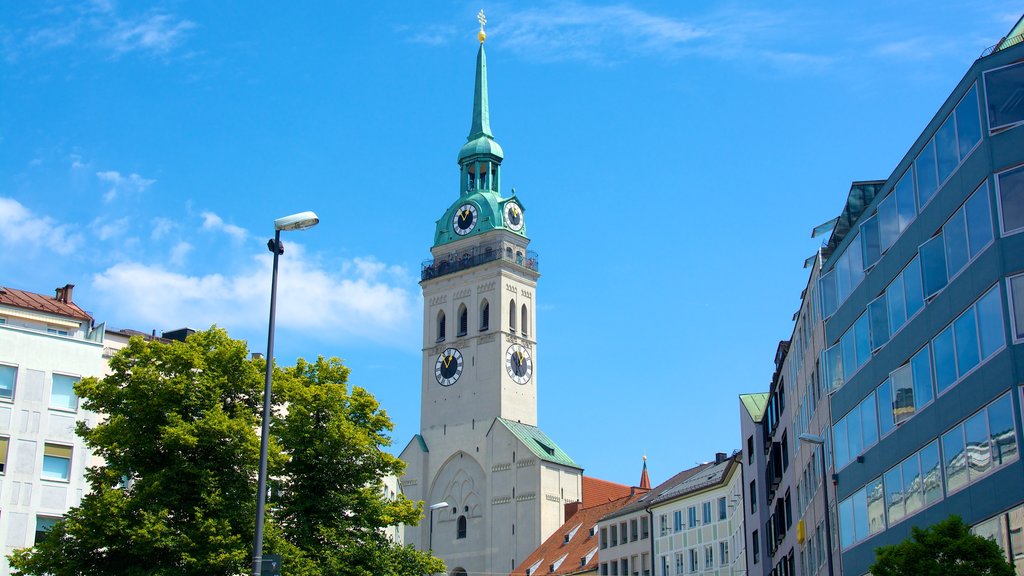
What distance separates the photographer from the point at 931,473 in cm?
3216

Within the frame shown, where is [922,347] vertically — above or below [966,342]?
above

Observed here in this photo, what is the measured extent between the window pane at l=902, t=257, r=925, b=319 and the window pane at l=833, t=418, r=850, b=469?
665 cm

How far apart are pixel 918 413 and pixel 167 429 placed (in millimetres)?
19516

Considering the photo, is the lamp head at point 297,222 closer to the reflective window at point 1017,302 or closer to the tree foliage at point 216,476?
the tree foliage at point 216,476

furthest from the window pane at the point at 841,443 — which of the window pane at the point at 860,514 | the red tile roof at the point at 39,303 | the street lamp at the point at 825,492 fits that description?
the red tile roof at the point at 39,303

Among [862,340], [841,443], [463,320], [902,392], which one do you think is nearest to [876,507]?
[902,392]

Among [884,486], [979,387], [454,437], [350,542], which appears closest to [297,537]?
[350,542]

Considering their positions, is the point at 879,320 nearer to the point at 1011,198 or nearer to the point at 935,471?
the point at 935,471

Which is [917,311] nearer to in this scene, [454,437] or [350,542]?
[350,542]

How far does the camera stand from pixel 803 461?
49.1 metres

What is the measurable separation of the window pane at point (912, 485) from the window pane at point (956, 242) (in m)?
4.82

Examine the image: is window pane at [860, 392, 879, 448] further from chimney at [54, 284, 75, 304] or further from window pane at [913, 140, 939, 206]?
chimney at [54, 284, 75, 304]

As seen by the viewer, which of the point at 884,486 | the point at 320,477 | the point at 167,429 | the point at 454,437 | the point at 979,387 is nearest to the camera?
the point at 979,387

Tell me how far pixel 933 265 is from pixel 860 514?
8.57m
